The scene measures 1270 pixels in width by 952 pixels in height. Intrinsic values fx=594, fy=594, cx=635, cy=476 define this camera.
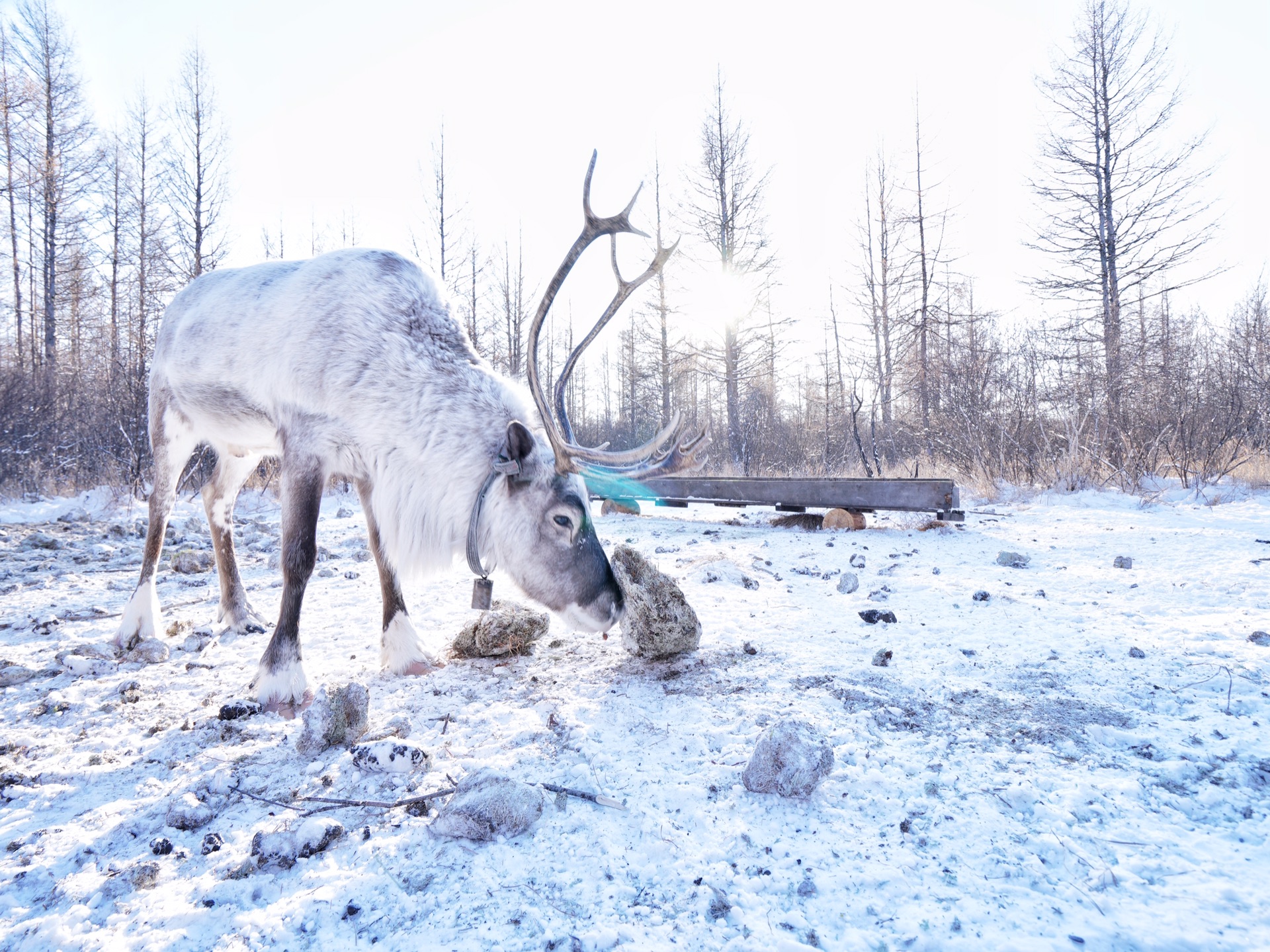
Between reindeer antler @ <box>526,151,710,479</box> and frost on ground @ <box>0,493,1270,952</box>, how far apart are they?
0.87 m

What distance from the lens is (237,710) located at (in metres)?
2.18

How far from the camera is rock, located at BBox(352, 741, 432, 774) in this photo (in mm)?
1733

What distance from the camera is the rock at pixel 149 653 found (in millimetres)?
2832

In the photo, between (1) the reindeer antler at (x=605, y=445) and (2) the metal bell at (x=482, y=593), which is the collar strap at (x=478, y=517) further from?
(1) the reindeer antler at (x=605, y=445)

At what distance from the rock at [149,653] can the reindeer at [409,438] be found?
35.1 inches

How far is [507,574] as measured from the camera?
99.7 inches

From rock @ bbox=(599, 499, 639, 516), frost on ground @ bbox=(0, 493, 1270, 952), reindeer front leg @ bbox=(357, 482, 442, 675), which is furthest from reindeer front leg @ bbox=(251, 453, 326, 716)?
rock @ bbox=(599, 499, 639, 516)

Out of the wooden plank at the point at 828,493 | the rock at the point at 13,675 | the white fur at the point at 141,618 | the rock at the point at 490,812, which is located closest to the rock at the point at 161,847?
the rock at the point at 490,812

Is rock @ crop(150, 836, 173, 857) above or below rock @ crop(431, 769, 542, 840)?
below

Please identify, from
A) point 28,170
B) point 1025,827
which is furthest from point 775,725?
point 28,170

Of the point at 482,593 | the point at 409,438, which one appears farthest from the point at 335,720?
the point at 409,438

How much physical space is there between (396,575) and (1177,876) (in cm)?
273

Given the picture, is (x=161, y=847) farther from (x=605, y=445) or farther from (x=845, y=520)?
(x=845, y=520)

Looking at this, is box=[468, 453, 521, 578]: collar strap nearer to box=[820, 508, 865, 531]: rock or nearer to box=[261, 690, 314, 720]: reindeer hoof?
box=[261, 690, 314, 720]: reindeer hoof
